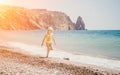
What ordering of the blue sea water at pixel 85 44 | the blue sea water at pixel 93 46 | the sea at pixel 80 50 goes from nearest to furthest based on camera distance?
the sea at pixel 80 50 < the blue sea water at pixel 93 46 < the blue sea water at pixel 85 44

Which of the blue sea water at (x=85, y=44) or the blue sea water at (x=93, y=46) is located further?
the blue sea water at (x=85, y=44)

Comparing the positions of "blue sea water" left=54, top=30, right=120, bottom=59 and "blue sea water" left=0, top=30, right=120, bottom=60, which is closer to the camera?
"blue sea water" left=54, top=30, right=120, bottom=59

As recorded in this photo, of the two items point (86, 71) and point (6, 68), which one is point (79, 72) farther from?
point (6, 68)

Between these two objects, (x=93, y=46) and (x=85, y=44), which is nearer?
(x=93, y=46)

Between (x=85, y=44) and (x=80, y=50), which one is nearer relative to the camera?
(x=80, y=50)

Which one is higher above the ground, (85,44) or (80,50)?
(80,50)

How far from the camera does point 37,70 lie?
571 inches

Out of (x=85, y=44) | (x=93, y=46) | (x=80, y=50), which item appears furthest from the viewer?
(x=85, y=44)

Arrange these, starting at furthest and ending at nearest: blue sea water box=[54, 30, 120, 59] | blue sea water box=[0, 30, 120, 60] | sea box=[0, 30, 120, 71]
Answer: blue sea water box=[0, 30, 120, 60], blue sea water box=[54, 30, 120, 59], sea box=[0, 30, 120, 71]

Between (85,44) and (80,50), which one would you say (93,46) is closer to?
(85,44)

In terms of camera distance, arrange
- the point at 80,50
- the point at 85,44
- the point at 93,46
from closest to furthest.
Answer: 1. the point at 80,50
2. the point at 93,46
3. the point at 85,44

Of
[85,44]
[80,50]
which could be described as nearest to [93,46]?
[85,44]

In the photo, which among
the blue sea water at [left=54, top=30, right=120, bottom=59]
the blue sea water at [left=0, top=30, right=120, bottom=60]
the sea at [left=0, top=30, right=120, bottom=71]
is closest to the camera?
the sea at [left=0, top=30, right=120, bottom=71]

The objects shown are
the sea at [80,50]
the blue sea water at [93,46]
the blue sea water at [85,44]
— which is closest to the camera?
the sea at [80,50]
